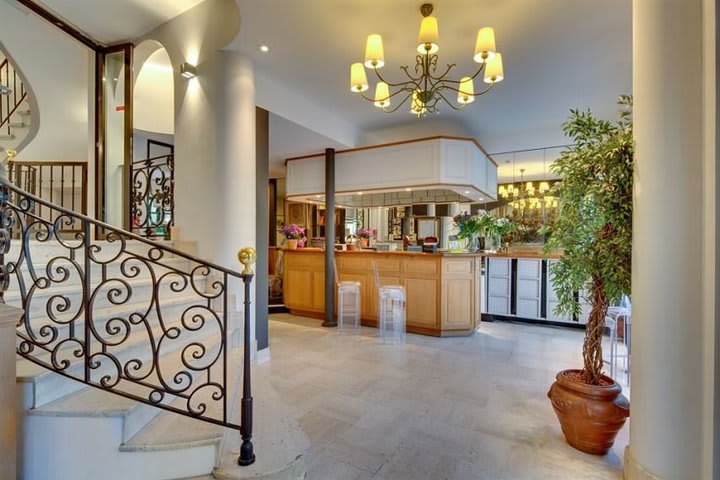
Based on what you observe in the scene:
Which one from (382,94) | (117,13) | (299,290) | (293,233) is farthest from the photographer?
(293,233)

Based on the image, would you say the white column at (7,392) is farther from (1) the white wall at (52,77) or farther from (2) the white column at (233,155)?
(1) the white wall at (52,77)

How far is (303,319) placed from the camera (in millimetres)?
5590

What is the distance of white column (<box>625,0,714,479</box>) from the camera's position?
5.07 ft

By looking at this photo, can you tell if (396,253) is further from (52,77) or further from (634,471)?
(52,77)

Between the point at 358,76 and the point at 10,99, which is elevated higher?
the point at 10,99

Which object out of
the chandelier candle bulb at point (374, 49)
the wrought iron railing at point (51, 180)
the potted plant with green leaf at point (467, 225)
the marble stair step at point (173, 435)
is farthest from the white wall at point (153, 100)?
the marble stair step at point (173, 435)

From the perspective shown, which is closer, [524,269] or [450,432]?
[450,432]

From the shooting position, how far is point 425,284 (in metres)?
4.75

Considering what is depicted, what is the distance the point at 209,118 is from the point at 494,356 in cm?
396

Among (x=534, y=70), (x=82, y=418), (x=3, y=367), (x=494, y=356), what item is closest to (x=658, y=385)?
(x=494, y=356)

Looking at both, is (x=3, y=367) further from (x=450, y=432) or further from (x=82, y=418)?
(x=450, y=432)

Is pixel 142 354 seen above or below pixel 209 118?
below

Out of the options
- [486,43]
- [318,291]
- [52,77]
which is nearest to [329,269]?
[318,291]

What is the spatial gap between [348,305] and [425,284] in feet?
4.23
